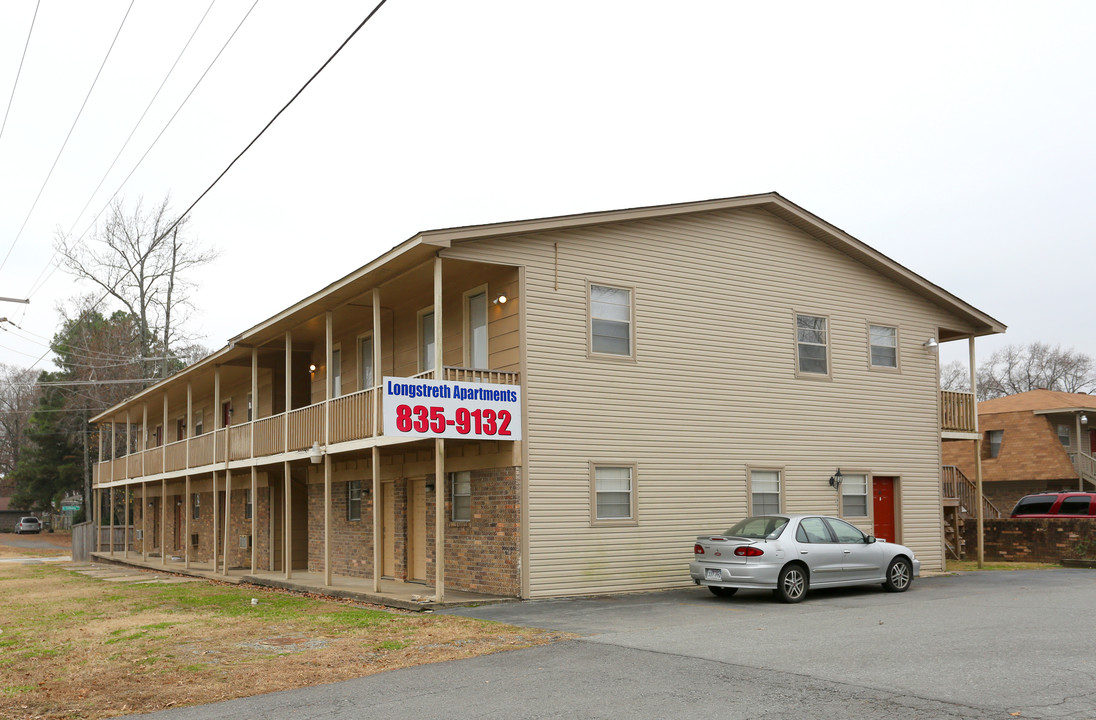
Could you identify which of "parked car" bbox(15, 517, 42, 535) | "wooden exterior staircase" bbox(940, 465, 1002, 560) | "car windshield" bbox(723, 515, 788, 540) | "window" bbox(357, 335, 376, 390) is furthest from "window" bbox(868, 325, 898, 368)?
"parked car" bbox(15, 517, 42, 535)

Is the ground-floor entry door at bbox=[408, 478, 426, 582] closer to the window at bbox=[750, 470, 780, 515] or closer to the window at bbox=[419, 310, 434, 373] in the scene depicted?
the window at bbox=[419, 310, 434, 373]

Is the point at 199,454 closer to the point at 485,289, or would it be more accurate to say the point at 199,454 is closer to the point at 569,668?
the point at 485,289

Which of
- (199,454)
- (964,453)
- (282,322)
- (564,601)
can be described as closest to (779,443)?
(564,601)

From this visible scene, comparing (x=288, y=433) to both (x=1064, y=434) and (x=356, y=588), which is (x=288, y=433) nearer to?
(x=356, y=588)

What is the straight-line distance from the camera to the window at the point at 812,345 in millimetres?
21047

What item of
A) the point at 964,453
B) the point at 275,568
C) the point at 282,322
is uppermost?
the point at 282,322

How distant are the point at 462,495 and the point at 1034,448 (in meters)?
25.3

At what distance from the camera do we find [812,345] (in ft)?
69.6

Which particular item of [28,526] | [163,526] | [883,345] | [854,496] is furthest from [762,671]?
[28,526]

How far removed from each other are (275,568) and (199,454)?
3799mm

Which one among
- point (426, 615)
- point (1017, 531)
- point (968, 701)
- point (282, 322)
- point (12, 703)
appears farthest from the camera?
point (1017, 531)

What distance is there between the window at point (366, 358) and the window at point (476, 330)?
4529 millimetres

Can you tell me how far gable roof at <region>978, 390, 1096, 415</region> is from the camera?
3497cm

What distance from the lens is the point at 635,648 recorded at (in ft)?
37.0
